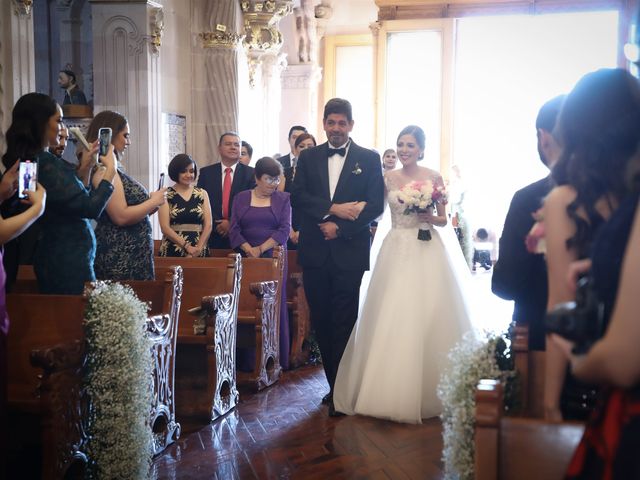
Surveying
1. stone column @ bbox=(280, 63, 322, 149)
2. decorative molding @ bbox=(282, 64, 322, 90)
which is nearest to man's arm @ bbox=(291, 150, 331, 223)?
stone column @ bbox=(280, 63, 322, 149)

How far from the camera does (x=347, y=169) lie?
5.43m

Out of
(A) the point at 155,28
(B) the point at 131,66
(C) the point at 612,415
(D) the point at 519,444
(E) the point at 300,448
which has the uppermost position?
(A) the point at 155,28

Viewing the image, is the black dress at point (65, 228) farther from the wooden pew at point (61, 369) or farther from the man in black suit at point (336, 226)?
the man in black suit at point (336, 226)

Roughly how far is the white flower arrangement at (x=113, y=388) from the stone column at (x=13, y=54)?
3.21m

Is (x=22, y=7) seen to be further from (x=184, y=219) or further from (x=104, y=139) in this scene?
(x=104, y=139)

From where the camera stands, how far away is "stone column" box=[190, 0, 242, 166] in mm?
9586

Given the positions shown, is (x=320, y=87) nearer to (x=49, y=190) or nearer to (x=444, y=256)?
(x=444, y=256)

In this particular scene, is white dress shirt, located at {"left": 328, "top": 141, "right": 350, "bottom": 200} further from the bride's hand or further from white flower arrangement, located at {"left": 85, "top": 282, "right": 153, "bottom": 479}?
white flower arrangement, located at {"left": 85, "top": 282, "right": 153, "bottom": 479}

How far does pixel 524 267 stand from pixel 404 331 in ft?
7.36

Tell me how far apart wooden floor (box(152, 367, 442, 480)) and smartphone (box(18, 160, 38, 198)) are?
157 centimetres

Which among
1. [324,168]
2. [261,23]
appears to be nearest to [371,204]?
[324,168]

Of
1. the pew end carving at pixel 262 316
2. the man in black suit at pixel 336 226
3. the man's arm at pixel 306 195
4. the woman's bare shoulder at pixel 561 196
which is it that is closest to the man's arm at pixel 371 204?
the man in black suit at pixel 336 226

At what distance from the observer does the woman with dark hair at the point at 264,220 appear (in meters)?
6.73

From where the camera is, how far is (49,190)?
382cm
